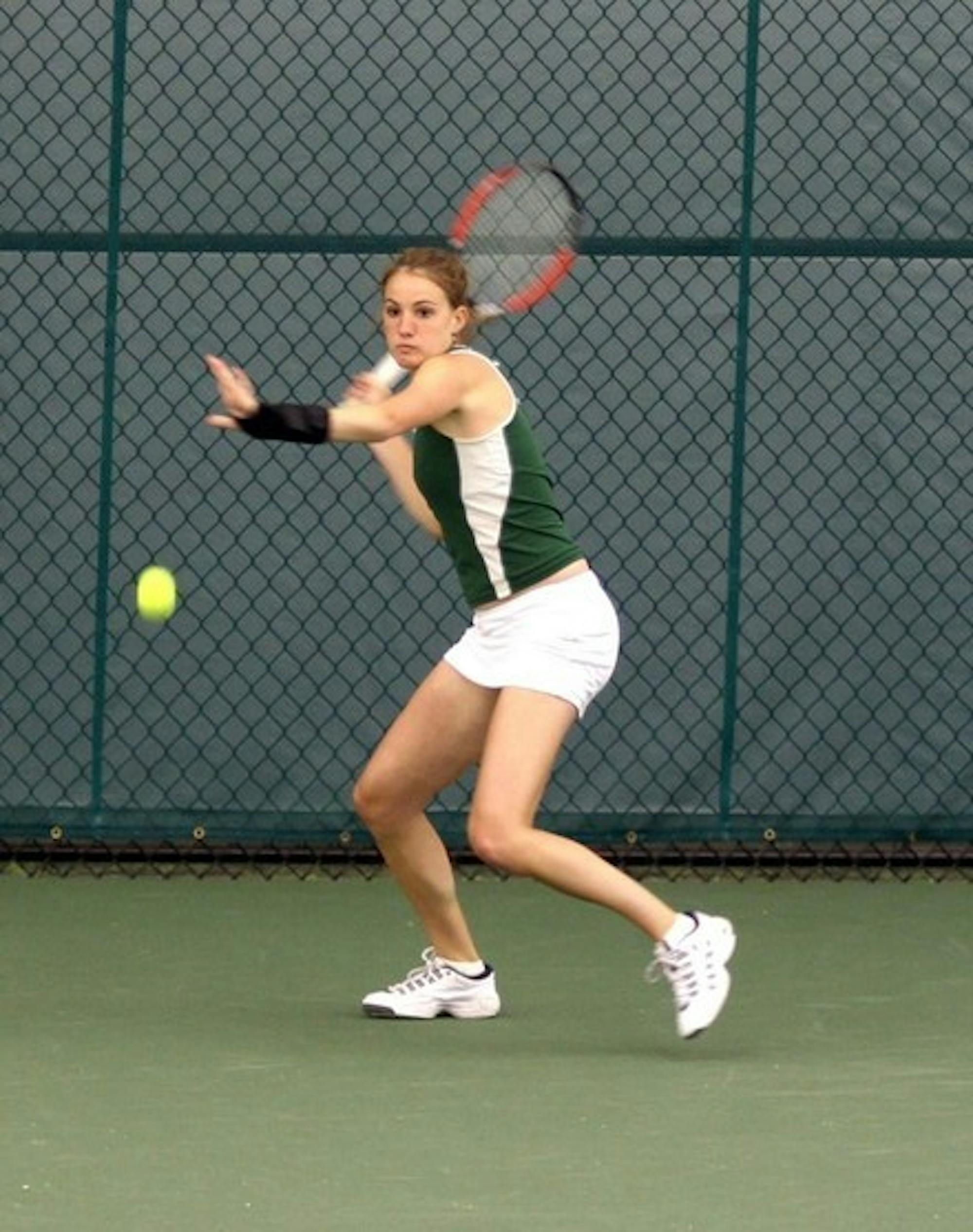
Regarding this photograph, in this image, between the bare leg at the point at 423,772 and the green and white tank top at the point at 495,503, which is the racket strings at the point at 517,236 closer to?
the green and white tank top at the point at 495,503

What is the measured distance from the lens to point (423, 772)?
579 centimetres

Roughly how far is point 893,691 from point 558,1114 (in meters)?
3.59

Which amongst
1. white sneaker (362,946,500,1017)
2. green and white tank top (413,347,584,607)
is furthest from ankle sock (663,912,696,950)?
green and white tank top (413,347,584,607)

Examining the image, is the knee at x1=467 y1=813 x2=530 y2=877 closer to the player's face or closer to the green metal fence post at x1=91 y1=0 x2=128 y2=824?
the player's face

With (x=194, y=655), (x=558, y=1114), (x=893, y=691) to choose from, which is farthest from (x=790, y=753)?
(x=558, y=1114)

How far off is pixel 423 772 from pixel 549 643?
0.37 meters

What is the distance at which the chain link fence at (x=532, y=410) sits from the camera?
322 inches

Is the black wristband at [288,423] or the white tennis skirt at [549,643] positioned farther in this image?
the white tennis skirt at [549,643]

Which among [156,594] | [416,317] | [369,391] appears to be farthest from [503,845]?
[156,594]

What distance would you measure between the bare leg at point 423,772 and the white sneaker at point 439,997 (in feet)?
0.44

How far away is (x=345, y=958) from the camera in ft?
22.4

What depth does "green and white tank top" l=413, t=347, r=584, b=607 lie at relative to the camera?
568cm

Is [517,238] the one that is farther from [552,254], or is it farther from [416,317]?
[416,317]

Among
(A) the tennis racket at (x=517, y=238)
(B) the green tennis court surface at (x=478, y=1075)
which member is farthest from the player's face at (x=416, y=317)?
(B) the green tennis court surface at (x=478, y=1075)
